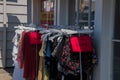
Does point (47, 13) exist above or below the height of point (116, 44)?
above

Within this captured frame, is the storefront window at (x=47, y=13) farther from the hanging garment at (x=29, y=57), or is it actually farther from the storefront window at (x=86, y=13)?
the storefront window at (x=86, y=13)

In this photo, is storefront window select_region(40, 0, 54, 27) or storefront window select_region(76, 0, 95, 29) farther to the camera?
storefront window select_region(40, 0, 54, 27)

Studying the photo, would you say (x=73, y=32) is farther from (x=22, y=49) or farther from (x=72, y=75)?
(x=22, y=49)

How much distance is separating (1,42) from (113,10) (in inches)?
219

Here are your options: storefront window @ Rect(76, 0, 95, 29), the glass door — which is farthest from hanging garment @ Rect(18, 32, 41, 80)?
the glass door

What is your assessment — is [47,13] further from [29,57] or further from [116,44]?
[116,44]

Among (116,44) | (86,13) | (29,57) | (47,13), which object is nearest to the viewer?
(116,44)

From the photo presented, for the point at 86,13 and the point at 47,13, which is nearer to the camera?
the point at 86,13

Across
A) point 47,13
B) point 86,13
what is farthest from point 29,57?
point 47,13

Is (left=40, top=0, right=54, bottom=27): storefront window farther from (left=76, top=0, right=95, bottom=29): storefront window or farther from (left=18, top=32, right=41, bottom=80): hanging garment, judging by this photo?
(left=76, top=0, right=95, bottom=29): storefront window

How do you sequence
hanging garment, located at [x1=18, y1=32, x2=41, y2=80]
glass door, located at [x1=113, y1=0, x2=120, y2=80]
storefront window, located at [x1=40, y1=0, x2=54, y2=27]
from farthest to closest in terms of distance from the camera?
storefront window, located at [x1=40, y1=0, x2=54, y2=27], hanging garment, located at [x1=18, y1=32, x2=41, y2=80], glass door, located at [x1=113, y1=0, x2=120, y2=80]

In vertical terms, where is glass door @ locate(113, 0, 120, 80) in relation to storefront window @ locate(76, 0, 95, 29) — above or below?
below

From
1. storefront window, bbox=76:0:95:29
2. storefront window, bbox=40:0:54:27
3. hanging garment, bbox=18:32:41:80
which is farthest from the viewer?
storefront window, bbox=40:0:54:27

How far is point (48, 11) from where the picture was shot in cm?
696
